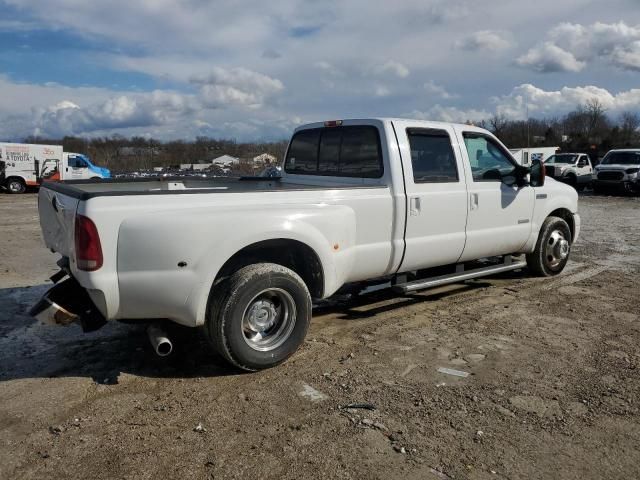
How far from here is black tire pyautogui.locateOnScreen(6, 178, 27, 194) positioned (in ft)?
91.9

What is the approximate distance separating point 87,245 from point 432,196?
326 cm

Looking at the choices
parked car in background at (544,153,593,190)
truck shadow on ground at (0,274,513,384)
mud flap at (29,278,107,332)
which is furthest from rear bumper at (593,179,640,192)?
mud flap at (29,278,107,332)

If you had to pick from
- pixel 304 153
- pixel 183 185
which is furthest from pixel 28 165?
pixel 304 153

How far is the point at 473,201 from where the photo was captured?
5875mm

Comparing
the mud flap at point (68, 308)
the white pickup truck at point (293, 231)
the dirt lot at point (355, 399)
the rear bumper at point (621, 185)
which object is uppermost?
the white pickup truck at point (293, 231)

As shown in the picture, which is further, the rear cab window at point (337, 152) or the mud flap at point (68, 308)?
the rear cab window at point (337, 152)

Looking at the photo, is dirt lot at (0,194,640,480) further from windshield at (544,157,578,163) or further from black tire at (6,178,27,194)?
black tire at (6,178,27,194)

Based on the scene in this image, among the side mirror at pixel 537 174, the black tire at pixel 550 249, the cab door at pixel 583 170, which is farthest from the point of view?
the cab door at pixel 583 170

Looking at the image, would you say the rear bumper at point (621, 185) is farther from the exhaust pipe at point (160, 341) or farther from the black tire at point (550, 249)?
the exhaust pipe at point (160, 341)

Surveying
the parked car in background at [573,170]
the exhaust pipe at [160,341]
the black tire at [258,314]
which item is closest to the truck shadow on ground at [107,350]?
the black tire at [258,314]

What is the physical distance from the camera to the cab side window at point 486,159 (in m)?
6.06

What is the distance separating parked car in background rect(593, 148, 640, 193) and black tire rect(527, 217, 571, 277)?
62.5 feet

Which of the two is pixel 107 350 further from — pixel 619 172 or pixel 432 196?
pixel 619 172

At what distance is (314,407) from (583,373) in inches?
84.6
